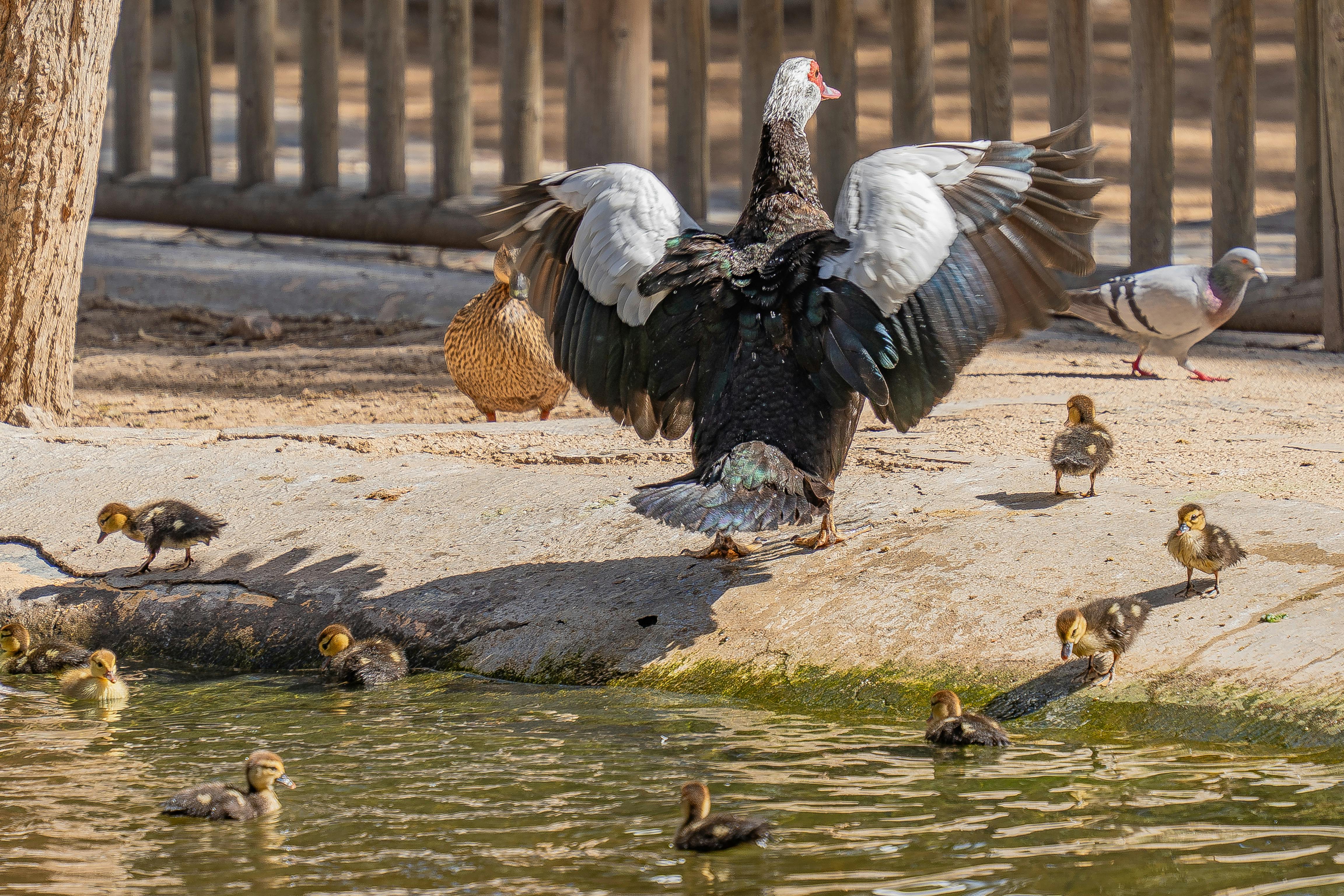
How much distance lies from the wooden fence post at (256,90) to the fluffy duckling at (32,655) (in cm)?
719

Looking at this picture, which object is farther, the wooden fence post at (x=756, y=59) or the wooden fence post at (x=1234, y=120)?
the wooden fence post at (x=756, y=59)

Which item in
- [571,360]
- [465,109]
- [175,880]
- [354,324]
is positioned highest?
[465,109]

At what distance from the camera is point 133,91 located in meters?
12.3

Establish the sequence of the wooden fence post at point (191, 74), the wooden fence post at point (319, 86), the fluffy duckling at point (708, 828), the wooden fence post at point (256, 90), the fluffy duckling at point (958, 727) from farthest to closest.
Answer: the wooden fence post at point (191, 74) → the wooden fence post at point (256, 90) → the wooden fence post at point (319, 86) → the fluffy duckling at point (958, 727) → the fluffy duckling at point (708, 828)

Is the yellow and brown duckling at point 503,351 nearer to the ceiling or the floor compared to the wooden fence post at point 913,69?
nearer to the floor

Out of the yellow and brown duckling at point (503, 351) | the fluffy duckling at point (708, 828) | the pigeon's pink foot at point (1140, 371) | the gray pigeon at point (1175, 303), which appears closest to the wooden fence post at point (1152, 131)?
the gray pigeon at point (1175, 303)

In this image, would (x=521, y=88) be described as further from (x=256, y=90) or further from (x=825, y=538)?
(x=825, y=538)

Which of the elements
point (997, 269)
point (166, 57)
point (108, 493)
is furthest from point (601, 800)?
point (166, 57)

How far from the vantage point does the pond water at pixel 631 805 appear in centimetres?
304

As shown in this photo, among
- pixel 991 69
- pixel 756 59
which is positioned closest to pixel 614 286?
pixel 991 69

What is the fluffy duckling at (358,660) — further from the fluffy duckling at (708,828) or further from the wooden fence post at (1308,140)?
the wooden fence post at (1308,140)

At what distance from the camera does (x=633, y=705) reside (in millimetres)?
4340

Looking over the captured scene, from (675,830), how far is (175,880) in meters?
1.02

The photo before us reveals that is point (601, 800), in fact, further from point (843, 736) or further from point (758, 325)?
point (758, 325)
